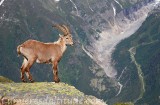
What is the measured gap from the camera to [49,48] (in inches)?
1324

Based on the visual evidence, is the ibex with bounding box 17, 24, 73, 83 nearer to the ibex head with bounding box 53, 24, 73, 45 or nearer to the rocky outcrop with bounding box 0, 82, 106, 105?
the ibex head with bounding box 53, 24, 73, 45

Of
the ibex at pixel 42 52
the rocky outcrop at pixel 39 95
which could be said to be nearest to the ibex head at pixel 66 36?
the ibex at pixel 42 52

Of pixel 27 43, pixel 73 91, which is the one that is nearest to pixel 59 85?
pixel 73 91

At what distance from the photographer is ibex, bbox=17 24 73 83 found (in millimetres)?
31828

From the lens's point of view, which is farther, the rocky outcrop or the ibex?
the ibex

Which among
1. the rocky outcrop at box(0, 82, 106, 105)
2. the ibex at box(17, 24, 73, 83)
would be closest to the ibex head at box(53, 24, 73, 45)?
the ibex at box(17, 24, 73, 83)

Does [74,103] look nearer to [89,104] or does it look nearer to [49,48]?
[89,104]

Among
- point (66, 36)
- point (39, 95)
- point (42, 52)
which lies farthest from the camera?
point (66, 36)

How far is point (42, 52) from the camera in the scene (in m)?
32.9

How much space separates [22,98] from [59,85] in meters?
4.31

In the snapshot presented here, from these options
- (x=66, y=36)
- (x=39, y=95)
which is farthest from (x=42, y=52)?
(x=39, y=95)

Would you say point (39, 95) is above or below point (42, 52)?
below

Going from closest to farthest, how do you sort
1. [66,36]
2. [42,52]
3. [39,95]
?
[39,95], [42,52], [66,36]

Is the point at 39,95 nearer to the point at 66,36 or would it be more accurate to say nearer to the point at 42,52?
the point at 42,52
